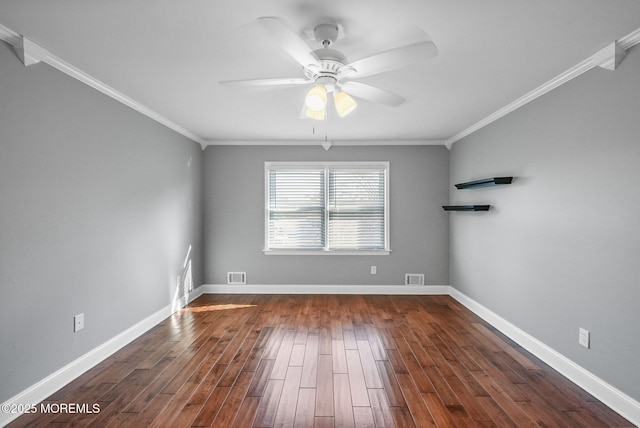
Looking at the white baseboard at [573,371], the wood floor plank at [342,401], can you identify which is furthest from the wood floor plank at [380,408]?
the white baseboard at [573,371]

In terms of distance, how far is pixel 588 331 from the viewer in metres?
2.42

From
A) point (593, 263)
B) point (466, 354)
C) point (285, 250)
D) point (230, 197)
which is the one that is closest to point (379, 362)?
point (466, 354)

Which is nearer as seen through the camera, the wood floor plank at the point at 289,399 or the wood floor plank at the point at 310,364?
the wood floor plank at the point at 289,399

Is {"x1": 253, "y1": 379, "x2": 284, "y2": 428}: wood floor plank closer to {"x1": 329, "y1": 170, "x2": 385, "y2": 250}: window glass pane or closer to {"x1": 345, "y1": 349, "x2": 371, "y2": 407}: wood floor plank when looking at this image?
{"x1": 345, "y1": 349, "x2": 371, "y2": 407}: wood floor plank

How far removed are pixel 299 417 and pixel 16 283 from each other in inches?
80.2

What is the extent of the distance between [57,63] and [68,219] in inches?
45.8

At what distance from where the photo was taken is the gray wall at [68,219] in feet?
6.81

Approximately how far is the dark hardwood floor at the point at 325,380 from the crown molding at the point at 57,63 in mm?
2356

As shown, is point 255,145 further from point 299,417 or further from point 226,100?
point 299,417

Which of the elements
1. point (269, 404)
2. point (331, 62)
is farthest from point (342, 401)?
point (331, 62)

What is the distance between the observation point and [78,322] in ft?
8.44

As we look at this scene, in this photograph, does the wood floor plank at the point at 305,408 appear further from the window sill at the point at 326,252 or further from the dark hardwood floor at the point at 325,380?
the window sill at the point at 326,252

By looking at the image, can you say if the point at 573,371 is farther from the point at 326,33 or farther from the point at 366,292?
the point at 326,33

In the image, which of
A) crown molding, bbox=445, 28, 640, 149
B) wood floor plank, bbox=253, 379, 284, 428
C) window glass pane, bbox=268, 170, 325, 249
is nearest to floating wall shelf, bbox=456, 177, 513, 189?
crown molding, bbox=445, 28, 640, 149
